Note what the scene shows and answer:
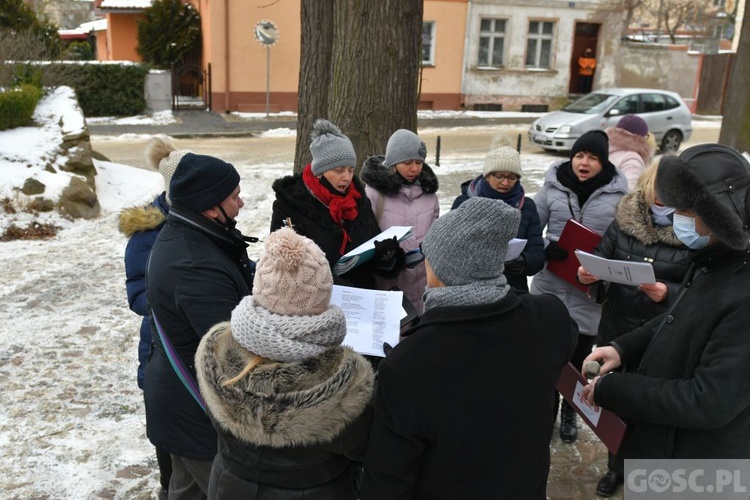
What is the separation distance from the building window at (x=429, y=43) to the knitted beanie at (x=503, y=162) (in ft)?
63.7

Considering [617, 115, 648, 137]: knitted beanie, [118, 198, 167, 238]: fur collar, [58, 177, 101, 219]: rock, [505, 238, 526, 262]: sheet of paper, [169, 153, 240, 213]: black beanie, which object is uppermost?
[617, 115, 648, 137]: knitted beanie

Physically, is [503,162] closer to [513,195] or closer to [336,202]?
[513,195]

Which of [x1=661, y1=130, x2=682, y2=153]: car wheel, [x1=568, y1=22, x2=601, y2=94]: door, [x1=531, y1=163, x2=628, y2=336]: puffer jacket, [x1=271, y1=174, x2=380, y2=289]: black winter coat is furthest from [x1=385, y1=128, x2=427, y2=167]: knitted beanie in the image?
[x1=568, y1=22, x2=601, y2=94]: door

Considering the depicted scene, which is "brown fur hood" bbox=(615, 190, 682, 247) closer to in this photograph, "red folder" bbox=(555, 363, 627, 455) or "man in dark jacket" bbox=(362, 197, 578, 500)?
"red folder" bbox=(555, 363, 627, 455)

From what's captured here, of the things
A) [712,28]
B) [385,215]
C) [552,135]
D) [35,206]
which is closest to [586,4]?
[552,135]

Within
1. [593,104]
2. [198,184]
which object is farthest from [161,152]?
[593,104]

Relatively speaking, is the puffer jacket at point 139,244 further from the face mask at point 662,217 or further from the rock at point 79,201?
the rock at point 79,201

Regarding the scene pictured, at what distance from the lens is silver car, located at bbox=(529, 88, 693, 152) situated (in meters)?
14.9

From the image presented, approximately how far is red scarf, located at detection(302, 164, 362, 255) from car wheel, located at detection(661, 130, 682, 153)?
14.3 metres

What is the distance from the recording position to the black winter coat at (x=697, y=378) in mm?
1959

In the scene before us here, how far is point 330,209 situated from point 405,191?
2.09ft

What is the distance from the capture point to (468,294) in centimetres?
185

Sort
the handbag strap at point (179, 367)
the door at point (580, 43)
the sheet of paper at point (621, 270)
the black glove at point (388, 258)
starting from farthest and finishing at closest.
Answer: the door at point (580, 43)
the black glove at point (388, 258)
the sheet of paper at point (621, 270)
the handbag strap at point (179, 367)

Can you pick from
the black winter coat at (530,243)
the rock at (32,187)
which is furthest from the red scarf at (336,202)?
the rock at (32,187)
